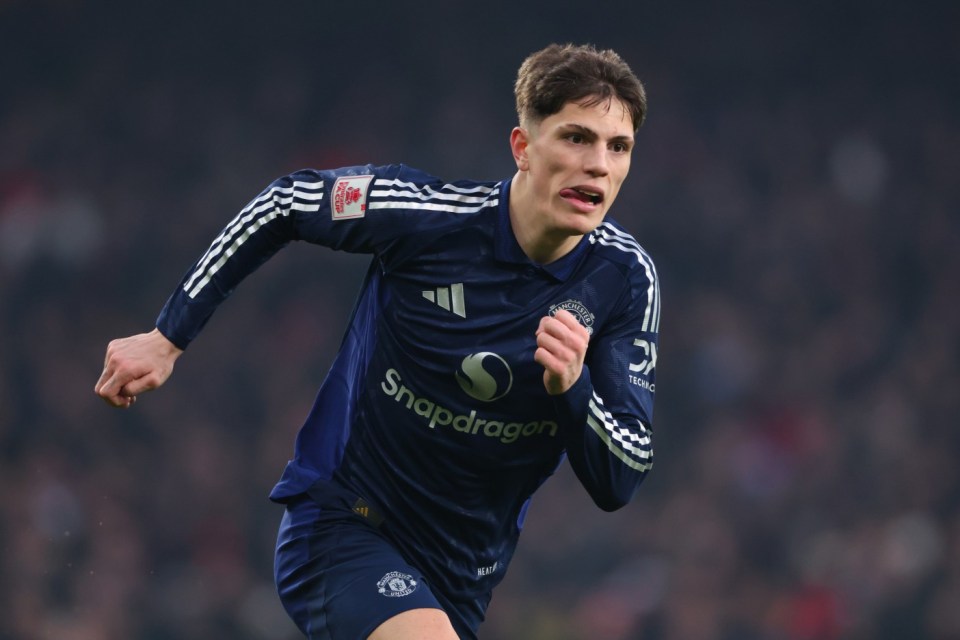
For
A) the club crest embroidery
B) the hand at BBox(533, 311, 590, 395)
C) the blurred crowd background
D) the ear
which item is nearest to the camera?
the hand at BBox(533, 311, 590, 395)

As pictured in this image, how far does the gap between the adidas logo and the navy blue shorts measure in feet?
2.15

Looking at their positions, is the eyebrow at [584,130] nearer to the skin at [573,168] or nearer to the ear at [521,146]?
the skin at [573,168]

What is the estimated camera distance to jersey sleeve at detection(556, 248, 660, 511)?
135 inches

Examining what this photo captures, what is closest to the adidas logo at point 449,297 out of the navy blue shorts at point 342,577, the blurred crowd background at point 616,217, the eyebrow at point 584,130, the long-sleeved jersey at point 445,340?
the long-sleeved jersey at point 445,340

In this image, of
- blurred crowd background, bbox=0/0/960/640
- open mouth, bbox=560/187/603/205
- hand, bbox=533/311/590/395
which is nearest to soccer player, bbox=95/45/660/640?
open mouth, bbox=560/187/603/205

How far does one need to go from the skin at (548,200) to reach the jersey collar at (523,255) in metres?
0.02

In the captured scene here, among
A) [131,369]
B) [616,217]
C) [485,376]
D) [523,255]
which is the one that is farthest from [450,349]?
[616,217]

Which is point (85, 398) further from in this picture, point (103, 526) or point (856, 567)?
point (856, 567)

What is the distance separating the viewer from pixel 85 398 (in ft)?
30.7

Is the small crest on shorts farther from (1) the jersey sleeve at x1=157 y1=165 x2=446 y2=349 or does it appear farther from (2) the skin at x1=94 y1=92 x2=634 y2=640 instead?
(1) the jersey sleeve at x1=157 y1=165 x2=446 y2=349

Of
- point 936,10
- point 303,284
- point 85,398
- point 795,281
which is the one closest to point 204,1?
point 303,284

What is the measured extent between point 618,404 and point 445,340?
0.55 m

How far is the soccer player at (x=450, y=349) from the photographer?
11.8 ft

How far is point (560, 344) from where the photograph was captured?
3.24 m
